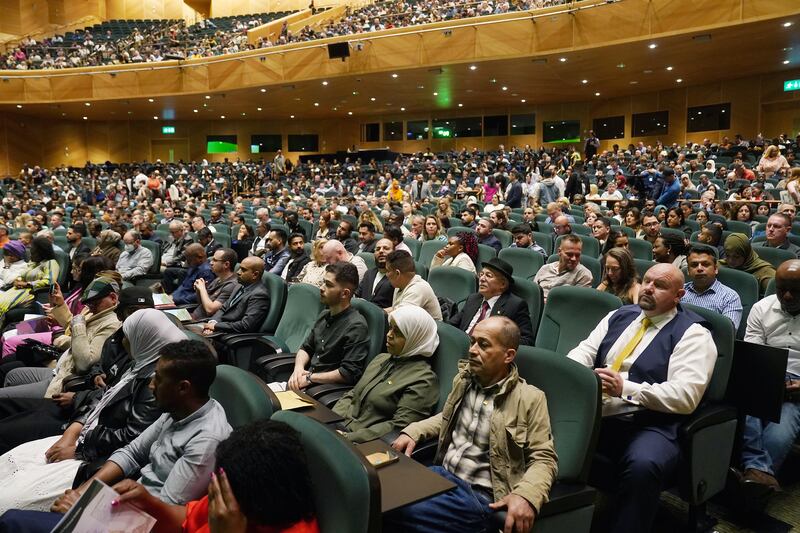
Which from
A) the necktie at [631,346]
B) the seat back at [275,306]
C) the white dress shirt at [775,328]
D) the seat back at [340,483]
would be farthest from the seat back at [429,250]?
the seat back at [340,483]

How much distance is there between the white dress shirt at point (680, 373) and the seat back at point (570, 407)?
1.18 ft

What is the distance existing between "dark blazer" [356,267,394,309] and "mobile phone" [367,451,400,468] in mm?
2169

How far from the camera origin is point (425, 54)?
15688 mm

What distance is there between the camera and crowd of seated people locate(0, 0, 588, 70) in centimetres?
1662

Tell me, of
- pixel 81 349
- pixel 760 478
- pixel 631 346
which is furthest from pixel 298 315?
pixel 760 478

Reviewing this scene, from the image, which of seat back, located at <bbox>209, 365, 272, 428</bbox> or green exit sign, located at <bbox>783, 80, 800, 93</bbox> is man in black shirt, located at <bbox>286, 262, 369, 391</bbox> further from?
green exit sign, located at <bbox>783, 80, 800, 93</bbox>

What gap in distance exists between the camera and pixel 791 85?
1723cm

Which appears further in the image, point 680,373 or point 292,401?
point 292,401

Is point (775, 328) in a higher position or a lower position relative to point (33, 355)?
higher

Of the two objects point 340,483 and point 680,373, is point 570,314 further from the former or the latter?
point 340,483

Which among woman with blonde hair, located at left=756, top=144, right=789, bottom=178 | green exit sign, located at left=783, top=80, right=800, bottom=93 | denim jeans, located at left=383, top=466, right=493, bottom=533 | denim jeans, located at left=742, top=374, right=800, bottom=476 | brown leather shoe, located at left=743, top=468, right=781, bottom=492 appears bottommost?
brown leather shoe, located at left=743, top=468, right=781, bottom=492

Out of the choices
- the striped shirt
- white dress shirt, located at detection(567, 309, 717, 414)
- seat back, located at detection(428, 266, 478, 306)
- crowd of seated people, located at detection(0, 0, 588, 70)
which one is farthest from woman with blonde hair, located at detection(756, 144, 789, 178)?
white dress shirt, located at detection(567, 309, 717, 414)

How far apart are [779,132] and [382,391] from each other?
2045cm

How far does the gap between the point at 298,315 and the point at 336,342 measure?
92cm
